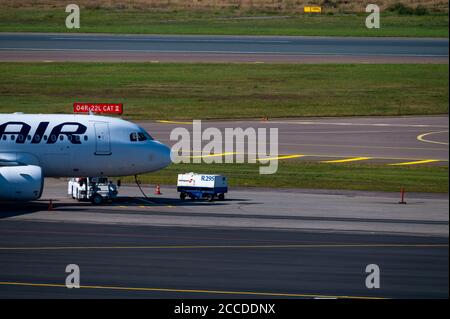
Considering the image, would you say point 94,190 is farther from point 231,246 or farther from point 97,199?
point 231,246

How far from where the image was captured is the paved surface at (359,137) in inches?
3014

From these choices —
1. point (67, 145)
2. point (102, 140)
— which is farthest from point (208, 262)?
point (67, 145)

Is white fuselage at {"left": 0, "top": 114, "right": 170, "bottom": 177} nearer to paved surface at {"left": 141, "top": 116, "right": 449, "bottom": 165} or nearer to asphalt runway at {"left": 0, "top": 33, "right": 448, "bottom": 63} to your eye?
paved surface at {"left": 141, "top": 116, "right": 449, "bottom": 165}

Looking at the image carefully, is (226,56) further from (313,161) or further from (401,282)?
(401,282)

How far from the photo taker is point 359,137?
8506 centimetres

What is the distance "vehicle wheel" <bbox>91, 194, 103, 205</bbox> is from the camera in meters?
58.3

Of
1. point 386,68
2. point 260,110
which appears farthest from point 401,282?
point 386,68

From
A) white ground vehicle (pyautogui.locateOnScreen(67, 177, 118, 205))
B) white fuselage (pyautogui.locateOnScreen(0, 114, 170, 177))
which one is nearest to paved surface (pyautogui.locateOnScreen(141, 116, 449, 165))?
white fuselage (pyautogui.locateOnScreen(0, 114, 170, 177))

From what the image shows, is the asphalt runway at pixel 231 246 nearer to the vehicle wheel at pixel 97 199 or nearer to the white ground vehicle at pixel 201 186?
the vehicle wheel at pixel 97 199

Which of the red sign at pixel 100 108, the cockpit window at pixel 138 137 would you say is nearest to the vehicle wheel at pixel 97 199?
the cockpit window at pixel 138 137

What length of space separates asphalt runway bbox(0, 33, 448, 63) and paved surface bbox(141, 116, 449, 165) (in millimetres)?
36107

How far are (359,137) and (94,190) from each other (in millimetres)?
32606

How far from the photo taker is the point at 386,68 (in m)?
125
